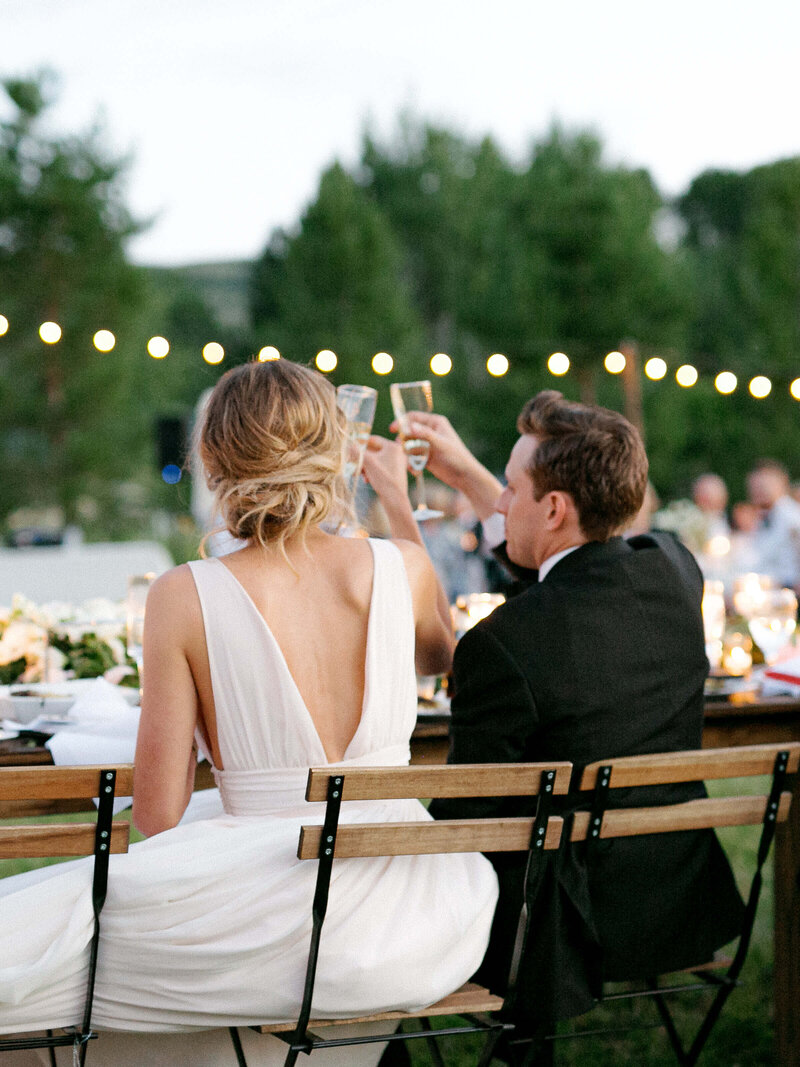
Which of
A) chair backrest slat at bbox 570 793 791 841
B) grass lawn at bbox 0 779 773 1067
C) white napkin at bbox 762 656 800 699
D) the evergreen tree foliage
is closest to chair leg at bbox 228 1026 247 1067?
chair backrest slat at bbox 570 793 791 841

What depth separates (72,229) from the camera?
24.1 metres

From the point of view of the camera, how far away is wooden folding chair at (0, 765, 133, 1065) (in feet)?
6.03

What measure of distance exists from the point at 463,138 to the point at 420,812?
126 ft

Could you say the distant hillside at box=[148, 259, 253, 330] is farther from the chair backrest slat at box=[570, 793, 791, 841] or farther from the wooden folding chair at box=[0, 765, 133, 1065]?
the wooden folding chair at box=[0, 765, 133, 1065]

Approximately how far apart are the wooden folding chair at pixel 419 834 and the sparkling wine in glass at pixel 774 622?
151cm

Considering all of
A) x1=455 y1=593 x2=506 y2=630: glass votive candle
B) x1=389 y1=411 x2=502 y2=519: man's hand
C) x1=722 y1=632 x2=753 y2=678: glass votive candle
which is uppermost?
x1=389 y1=411 x2=502 y2=519: man's hand

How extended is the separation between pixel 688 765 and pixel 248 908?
87 cm

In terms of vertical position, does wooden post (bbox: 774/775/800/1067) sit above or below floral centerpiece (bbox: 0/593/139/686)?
below

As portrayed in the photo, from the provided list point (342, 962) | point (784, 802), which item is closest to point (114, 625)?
point (342, 962)

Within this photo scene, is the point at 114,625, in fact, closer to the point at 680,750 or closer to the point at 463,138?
the point at 680,750

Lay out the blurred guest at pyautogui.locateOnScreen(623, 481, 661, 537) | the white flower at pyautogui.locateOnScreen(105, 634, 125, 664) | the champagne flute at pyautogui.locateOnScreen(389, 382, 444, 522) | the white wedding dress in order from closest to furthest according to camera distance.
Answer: the white wedding dress, the blurred guest at pyautogui.locateOnScreen(623, 481, 661, 537), the champagne flute at pyautogui.locateOnScreen(389, 382, 444, 522), the white flower at pyautogui.locateOnScreen(105, 634, 125, 664)

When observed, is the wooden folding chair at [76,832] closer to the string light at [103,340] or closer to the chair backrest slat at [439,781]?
the chair backrest slat at [439,781]

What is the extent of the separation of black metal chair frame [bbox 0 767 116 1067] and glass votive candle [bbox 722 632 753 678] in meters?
1.92

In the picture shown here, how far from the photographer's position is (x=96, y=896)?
1908mm
